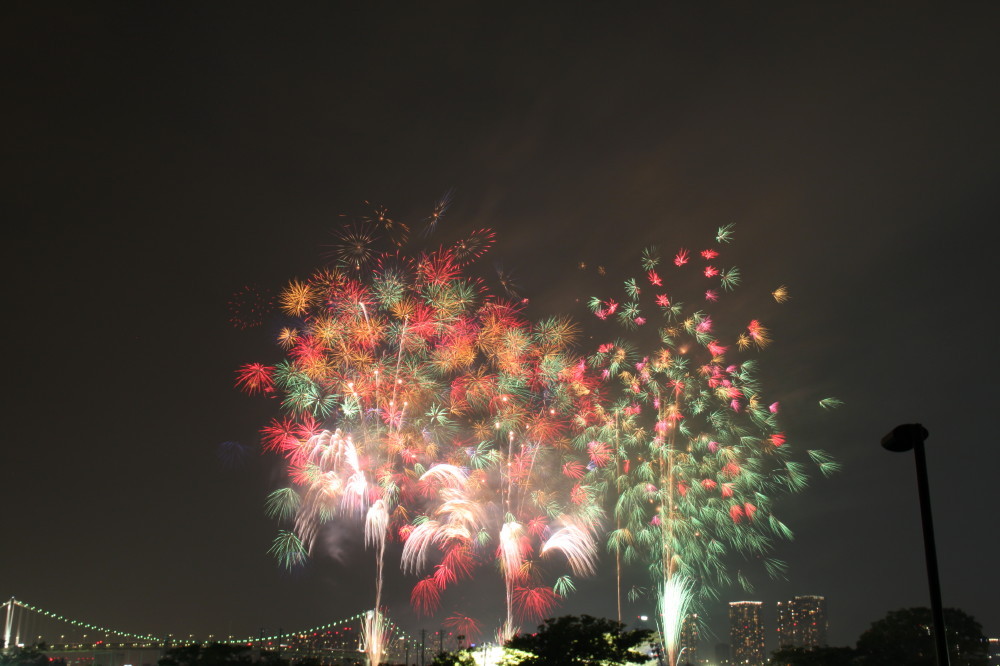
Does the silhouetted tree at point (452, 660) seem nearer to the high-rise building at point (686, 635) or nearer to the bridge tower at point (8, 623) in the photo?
the high-rise building at point (686, 635)

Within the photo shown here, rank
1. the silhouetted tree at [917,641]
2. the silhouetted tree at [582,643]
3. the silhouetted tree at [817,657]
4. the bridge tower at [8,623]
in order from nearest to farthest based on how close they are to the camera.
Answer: the silhouetted tree at [582,643], the silhouetted tree at [817,657], the silhouetted tree at [917,641], the bridge tower at [8,623]

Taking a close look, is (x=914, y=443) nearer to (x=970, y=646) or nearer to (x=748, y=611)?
(x=970, y=646)

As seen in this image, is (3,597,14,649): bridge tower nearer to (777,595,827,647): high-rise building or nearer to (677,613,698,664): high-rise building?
(677,613,698,664): high-rise building

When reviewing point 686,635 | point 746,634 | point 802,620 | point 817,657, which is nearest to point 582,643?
point 817,657

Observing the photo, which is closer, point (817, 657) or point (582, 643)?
point (582, 643)

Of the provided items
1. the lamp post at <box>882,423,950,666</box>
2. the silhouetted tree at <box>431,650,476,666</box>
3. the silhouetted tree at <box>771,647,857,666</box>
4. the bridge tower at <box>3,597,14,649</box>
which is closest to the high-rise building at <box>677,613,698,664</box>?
the silhouetted tree at <box>771,647,857,666</box>

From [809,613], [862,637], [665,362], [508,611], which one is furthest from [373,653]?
[809,613]

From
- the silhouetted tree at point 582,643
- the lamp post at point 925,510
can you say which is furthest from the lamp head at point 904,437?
the silhouetted tree at point 582,643

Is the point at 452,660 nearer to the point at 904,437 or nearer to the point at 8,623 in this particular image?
the point at 904,437
